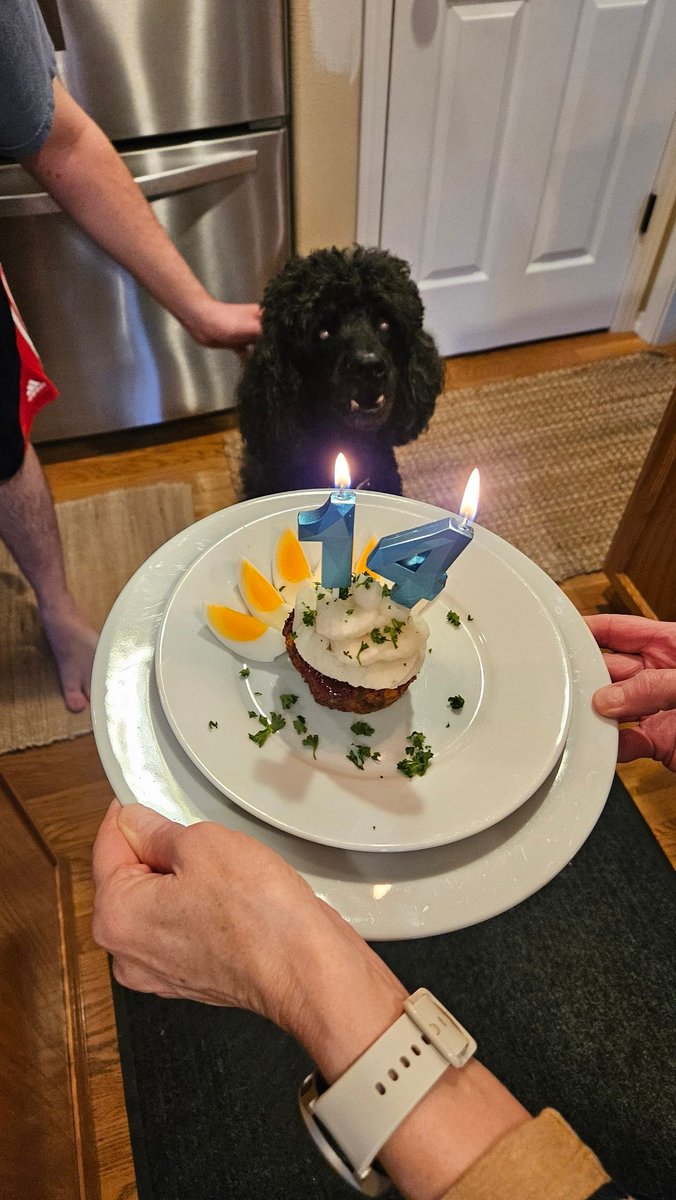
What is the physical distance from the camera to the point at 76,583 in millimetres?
1854

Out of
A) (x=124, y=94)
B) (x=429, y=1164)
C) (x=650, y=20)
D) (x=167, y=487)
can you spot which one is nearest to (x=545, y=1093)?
(x=429, y=1164)

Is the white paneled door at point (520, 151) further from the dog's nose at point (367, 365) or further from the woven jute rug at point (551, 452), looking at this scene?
the dog's nose at point (367, 365)

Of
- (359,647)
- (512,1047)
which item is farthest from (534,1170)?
(512,1047)

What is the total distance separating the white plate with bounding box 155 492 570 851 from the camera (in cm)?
66

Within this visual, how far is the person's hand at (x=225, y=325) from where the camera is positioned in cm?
143

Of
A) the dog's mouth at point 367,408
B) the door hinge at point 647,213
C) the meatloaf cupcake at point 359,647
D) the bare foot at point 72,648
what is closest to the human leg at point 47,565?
the bare foot at point 72,648

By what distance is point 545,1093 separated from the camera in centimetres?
116

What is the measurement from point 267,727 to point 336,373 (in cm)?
80

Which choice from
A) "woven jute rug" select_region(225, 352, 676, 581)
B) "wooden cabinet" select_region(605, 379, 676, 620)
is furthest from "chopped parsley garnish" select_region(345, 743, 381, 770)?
"woven jute rug" select_region(225, 352, 676, 581)

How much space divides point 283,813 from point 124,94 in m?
1.70

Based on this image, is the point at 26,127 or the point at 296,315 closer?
the point at 26,127

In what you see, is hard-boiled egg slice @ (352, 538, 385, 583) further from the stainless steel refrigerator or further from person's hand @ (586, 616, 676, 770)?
the stainless steel refrigerator

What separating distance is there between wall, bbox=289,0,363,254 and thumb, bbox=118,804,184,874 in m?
1.90

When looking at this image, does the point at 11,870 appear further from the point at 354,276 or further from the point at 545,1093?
the point at 354,276
